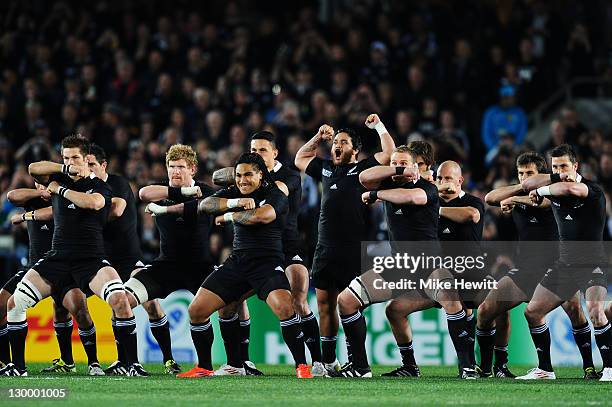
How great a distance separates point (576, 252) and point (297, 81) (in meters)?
9.01

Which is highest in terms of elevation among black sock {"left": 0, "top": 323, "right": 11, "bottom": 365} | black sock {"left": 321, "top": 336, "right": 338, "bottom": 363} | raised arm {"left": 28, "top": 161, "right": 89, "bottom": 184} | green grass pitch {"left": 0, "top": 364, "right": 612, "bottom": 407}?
raised arm {"left": 28, "top": 161, "right": 89, "bottom": 184}

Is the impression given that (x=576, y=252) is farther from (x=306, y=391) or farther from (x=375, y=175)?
(x=306, y=391)

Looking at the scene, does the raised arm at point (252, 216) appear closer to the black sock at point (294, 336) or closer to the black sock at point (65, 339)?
the black sock at point (294, 336)

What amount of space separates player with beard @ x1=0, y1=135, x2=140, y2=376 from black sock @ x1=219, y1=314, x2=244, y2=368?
1039 mm

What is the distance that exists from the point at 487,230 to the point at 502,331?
3768 millimetres

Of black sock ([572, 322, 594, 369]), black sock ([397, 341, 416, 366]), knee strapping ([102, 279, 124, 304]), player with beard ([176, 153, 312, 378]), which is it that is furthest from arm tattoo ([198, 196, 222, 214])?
Result: black sock ([572, 322, 594, 369])

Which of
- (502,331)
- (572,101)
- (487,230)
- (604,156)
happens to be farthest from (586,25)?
(502,331)

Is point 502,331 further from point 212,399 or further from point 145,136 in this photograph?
point 145,136

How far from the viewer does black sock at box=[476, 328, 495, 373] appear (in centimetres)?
1375

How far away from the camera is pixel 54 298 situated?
14.3 meters

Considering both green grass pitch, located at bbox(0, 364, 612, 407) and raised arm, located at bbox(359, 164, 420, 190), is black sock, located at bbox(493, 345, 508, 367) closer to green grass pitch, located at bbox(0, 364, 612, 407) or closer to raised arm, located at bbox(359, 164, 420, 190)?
green grass pitch, located at bbox(0, 364, 612, 407)

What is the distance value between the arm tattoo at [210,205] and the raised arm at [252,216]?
14cm

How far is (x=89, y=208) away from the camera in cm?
1310

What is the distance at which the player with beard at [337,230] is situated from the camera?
13531 millimetres
